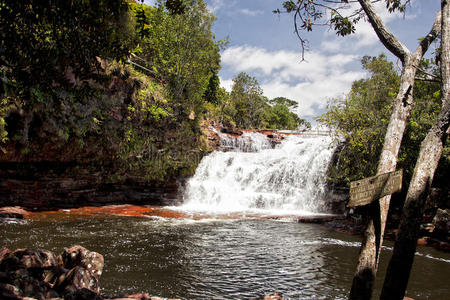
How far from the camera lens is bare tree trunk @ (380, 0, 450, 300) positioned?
2.81 meters

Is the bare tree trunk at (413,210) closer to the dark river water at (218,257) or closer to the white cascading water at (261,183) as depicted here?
the dark river water at (218,257)

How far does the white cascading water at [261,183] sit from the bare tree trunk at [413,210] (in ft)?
41.3

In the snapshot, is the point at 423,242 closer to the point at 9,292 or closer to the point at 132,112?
the point at 9,292

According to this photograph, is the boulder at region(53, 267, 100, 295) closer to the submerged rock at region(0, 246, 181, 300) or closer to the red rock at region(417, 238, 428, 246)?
the submerged rock at region(0, 246, 181, 300)

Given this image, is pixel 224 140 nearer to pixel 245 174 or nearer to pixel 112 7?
pixel 245 174

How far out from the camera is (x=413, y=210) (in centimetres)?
290

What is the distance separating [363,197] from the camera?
292 cm

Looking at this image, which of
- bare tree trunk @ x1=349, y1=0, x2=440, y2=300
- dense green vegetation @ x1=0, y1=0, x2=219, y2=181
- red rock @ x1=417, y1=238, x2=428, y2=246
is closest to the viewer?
bare tree trunk @ x1=349, y1=0, x2=440, y2=300

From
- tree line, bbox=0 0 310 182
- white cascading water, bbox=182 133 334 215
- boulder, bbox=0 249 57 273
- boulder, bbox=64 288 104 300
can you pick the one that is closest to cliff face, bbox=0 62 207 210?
tree line, bbox=0 0 310 182

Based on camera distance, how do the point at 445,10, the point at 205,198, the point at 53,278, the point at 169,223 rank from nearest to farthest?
the point at 445,10, the point at 53,278, the point at 169,223, the point at 205,198

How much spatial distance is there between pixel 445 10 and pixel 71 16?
4792mm

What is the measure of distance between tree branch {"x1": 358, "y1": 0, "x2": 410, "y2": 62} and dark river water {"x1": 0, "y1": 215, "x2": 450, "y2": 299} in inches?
168

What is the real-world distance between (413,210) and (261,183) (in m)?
15.6

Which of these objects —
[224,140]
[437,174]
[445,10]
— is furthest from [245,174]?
[445,10]
